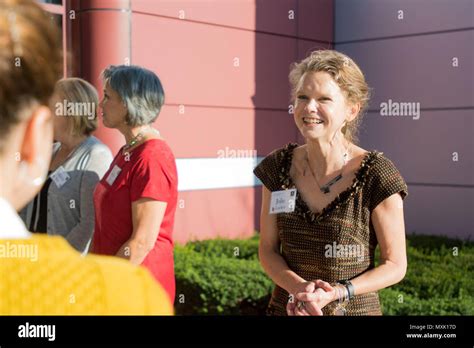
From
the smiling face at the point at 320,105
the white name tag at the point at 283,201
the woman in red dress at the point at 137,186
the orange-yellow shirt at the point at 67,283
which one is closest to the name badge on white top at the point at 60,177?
the woman in red dress at the point at 137,186

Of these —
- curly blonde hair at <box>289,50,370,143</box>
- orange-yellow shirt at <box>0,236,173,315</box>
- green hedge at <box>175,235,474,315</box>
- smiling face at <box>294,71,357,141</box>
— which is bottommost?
green hedge at <box>175,235,474,315</box>

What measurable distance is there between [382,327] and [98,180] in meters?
1.25

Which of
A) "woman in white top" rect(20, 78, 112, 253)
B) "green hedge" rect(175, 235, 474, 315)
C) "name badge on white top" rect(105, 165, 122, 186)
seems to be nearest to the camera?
"name badge on white top" rect(105, 165, 122, 186)

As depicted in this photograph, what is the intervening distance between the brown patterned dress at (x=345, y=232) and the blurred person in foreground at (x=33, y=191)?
1122 millimetres

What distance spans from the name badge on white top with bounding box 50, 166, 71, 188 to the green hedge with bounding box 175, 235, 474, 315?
70.6 inches

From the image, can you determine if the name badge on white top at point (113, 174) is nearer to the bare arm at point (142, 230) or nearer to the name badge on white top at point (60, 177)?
the bare arm at point (142, 230)

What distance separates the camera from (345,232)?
1.85 metres

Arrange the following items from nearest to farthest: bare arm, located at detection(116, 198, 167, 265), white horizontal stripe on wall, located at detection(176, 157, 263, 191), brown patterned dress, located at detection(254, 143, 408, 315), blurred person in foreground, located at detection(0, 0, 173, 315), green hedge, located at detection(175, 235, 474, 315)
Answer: blurred person in foreground, located at detection(0, 0, 173, 315)
brown patterned dress, located at detection(254, 143, 408, 315)
bare arm, located at detection(116, 198, 167, 265)
green hedge, located at detection(175, 235, 474, 315)
white horizontal stripe on wall, located at detection(176, 157, 263, 191)

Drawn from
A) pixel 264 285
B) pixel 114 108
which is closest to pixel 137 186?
pixel 114 108

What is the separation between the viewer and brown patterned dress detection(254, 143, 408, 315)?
1.85 m

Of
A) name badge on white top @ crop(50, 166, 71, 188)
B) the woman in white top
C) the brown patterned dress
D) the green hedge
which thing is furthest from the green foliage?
name badge on white top @ crop(50, 166, 71, 188)

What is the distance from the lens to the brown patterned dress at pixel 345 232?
6.07 feet

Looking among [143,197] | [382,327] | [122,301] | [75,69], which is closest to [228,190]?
[75,69]

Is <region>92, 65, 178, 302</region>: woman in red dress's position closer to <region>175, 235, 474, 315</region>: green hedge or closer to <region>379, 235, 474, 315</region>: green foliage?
<region>379, 235, 474, 315</region>: green foliage
